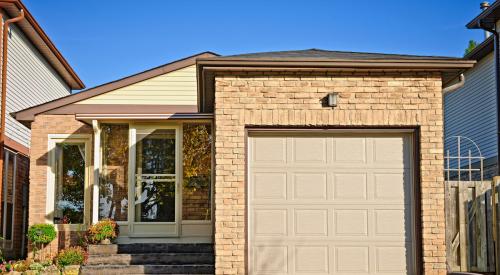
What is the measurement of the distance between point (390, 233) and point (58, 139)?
28.8ft

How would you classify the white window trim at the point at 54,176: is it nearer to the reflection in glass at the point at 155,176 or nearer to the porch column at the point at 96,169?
the porch column at the point at 96,169

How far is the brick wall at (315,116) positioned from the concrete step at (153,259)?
11.2 feet

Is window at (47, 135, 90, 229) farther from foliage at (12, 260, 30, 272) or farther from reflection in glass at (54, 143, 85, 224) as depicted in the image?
foliage at (12, 260, 30, 272)

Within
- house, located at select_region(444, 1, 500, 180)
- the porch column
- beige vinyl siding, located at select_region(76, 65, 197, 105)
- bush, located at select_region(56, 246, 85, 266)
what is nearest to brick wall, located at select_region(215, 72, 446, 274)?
bush, located at select_region(56, 246, 85, 266)

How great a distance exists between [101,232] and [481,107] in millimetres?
12707

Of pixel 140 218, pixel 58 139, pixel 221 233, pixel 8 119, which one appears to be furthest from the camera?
pixel 8 119

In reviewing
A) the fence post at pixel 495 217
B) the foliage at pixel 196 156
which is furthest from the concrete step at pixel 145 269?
the fence post at pixel 495 217

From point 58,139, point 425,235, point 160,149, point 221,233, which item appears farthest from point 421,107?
point 58,139

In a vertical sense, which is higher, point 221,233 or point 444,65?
point 444,65

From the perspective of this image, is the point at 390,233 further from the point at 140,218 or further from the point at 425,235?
the point at 140,218

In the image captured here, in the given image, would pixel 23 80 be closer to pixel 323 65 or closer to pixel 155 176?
pixel 155 176

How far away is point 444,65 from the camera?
1010cm

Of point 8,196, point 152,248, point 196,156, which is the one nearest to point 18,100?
point 8,196

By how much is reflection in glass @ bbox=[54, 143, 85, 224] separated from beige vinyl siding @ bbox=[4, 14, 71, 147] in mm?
3044
